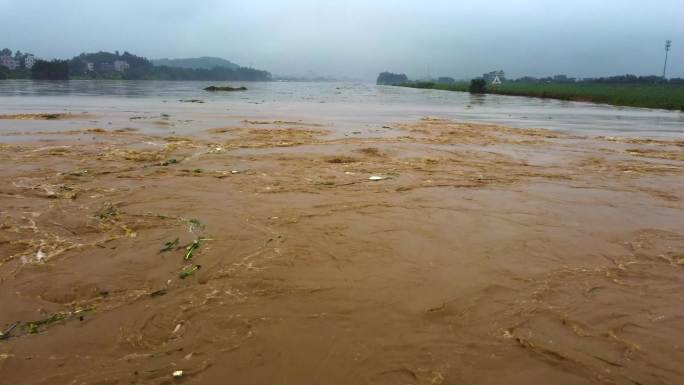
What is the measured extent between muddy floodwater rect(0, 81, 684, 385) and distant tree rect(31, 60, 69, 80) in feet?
387

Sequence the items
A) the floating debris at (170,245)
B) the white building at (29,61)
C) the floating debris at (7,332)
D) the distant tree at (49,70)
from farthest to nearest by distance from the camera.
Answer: the white building at (29,61)
the distant tree at (49,70)
the floating debris at (170,245)
the floating debris at (7,332)

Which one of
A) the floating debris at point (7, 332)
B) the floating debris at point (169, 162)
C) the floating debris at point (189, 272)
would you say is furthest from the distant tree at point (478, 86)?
the floating debris at point (7, 332)

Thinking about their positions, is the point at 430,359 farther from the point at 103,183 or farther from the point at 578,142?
the point at 578,142

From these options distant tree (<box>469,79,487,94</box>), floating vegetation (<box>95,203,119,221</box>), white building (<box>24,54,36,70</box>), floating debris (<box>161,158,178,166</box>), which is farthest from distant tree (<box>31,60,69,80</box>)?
floating vegetation (<box>95,203,119,221</box>)

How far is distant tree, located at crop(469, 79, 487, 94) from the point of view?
84.8 meters

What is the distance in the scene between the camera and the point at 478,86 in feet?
282

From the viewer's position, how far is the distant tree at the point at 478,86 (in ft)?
278

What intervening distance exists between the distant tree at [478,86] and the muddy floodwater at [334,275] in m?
79.7

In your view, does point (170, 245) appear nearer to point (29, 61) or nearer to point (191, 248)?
point (191, 248)

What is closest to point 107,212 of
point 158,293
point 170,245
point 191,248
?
point 170,245

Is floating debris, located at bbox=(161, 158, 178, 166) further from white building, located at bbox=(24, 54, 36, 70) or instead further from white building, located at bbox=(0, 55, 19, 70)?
white building, located at bbox=(0, 55, 19, 70)

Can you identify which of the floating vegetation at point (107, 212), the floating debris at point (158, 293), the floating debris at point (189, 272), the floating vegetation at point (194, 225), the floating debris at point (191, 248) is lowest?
the floating debris at point (158, 293)

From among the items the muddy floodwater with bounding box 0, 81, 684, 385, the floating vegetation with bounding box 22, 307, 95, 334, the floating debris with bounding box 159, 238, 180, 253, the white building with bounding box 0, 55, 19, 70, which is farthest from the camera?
Answer: the white building with bounding box 0, 55, 19, 70

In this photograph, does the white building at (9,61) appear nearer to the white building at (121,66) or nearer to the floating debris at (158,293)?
the white building at (121,66)
